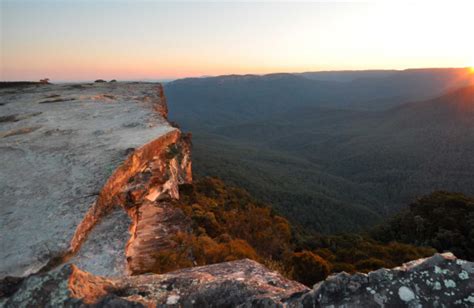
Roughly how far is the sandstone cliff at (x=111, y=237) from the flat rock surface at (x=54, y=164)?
0.03 meters

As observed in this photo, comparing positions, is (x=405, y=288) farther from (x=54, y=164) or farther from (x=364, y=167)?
(x=364, y=167)

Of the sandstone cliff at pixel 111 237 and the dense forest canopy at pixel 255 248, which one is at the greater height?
the sandstone cliff at pixel 111 237

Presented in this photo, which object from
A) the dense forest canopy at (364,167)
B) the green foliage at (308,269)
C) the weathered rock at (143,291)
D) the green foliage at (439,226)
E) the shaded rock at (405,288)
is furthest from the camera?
the dense forest canopy at (364,167)

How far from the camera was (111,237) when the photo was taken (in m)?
6.26

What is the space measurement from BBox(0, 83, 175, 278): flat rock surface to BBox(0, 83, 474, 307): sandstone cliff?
26 mm

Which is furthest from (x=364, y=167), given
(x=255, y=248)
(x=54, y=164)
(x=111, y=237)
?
(x=111, y=237)

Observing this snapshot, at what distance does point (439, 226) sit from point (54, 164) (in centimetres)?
3432

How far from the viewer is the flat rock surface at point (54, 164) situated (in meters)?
5.56

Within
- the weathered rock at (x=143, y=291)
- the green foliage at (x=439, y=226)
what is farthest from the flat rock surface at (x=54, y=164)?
the green foliage at (x=439, y=226)

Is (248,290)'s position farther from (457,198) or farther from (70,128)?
(457,198)

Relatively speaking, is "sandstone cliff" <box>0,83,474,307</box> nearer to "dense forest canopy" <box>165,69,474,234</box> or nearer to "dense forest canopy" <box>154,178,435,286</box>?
"dense forest canopy" <box>154,178,435,286</box>

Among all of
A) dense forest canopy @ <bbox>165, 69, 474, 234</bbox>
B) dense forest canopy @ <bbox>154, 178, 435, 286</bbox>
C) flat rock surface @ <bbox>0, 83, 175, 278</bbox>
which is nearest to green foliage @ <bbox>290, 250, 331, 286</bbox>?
dense forest canopy @ <bbox>154, 178, 435, 286</bbox>

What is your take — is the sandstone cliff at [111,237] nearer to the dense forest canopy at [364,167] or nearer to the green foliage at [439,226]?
the green foliage at [439,226]

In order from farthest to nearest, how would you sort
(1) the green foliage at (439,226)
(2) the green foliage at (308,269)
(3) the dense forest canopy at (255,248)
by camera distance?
(1) the green foliage at (439,226)
(2) the green foliage at (308,269)
(3) the dense forest canopy at (255,248)
